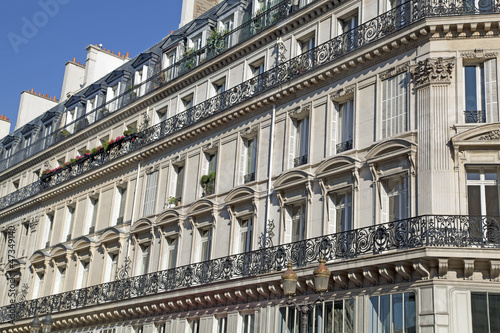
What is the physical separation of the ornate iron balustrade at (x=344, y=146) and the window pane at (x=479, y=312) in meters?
5.91

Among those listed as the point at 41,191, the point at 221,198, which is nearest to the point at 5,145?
the point at 41,191

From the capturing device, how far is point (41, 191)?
119ft

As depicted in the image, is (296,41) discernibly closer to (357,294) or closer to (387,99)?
(387,99)

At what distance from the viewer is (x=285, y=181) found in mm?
22578

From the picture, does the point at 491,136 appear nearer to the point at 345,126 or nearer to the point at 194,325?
the point at 345,126

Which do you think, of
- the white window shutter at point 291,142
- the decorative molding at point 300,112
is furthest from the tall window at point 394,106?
the white window shutter at point 291,142

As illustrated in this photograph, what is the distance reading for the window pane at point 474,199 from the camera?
18.2m

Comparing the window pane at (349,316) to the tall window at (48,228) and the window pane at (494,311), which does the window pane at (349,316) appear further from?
the tall window at (48,228)

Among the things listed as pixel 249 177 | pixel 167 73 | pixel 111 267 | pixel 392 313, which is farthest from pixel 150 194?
pixel 392 313

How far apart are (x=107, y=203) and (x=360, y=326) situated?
15.6 meters

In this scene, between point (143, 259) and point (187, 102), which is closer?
point (143, 259)

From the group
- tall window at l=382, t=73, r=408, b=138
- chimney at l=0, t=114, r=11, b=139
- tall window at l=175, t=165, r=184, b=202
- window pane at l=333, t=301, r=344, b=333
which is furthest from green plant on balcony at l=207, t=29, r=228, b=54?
chimney at l=0, t=114, r=11, b=139

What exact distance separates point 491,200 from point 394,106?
3.72 m

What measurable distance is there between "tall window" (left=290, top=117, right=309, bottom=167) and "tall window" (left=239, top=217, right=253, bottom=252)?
2.61 m
